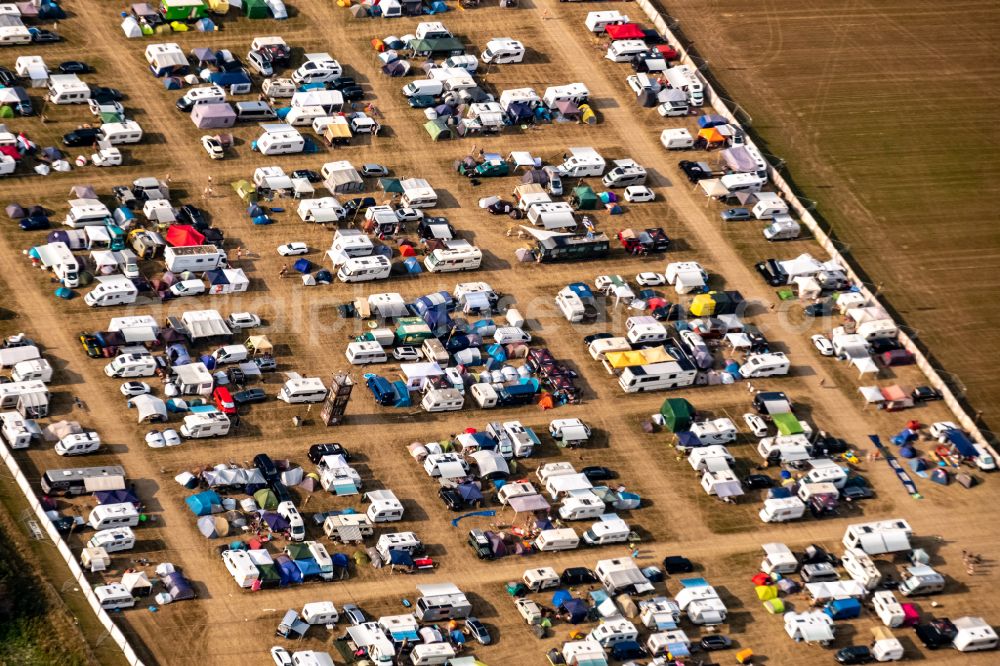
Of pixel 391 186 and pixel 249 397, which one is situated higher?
pixel 391 186

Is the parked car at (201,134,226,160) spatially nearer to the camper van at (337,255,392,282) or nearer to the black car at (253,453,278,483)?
the camper van at (337,255,392,282)

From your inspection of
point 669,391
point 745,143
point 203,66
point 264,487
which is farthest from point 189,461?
point 745,143

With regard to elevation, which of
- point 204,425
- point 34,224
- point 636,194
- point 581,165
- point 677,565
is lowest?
point 677,565

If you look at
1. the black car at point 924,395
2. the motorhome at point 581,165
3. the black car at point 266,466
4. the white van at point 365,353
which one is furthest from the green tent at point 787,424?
the black car at point 266,466

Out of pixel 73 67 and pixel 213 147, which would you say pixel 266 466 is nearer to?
pixel 213 147

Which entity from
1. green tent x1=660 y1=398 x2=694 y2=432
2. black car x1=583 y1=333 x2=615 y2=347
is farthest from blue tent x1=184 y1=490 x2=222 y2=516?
green tent x1=660 y1=398 x2=694 y2=432

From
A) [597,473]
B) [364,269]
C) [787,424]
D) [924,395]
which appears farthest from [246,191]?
[924,395]
